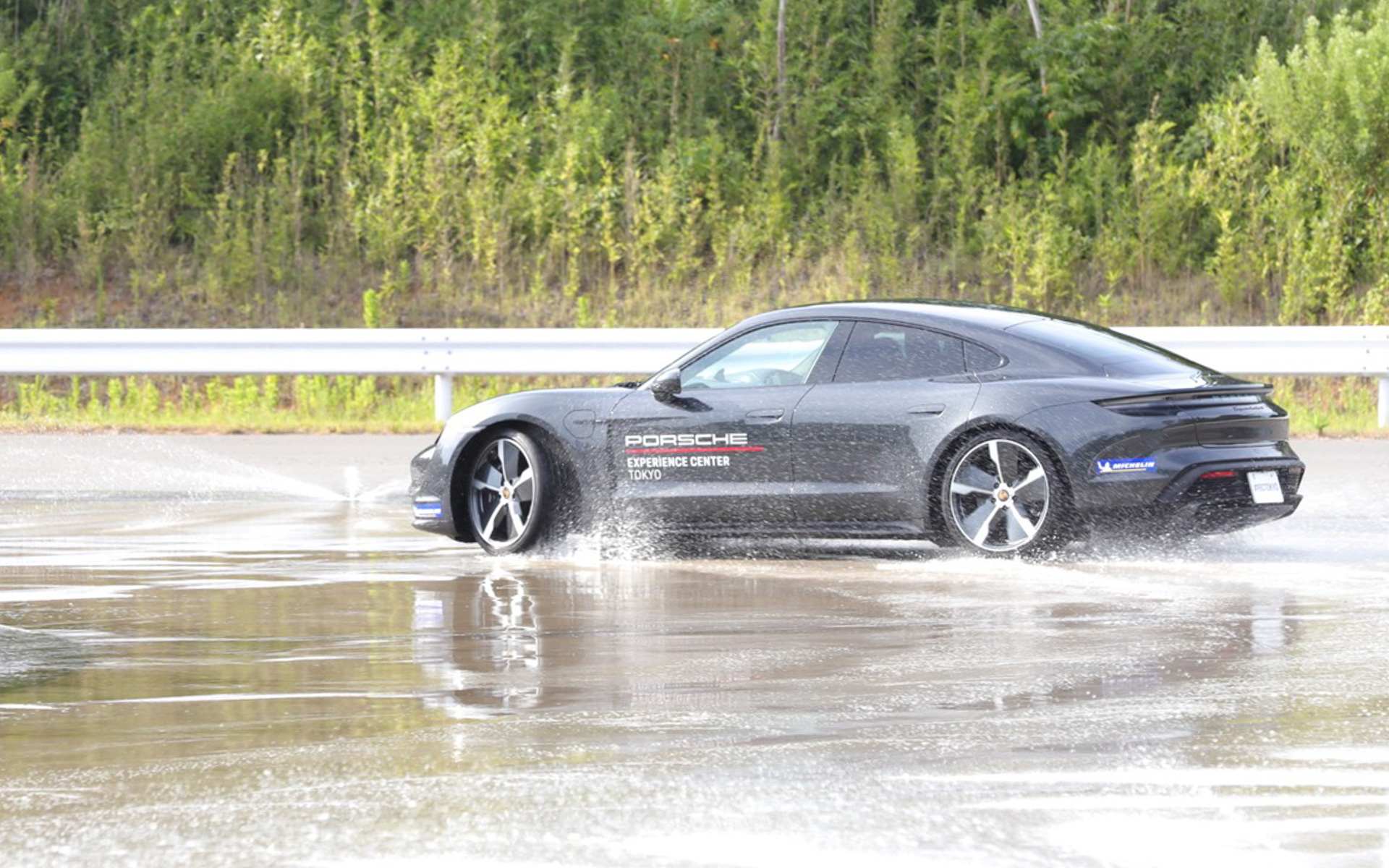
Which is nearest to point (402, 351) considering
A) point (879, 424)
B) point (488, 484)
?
point (488, 484)

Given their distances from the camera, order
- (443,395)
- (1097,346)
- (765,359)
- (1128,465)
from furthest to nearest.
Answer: (443,395), (765,359), (1097,346), (1128,465)

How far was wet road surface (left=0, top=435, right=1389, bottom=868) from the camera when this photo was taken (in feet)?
15.8

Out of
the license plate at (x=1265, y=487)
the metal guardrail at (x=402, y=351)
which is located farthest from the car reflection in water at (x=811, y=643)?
the metal guardrail at (x=402, y=351)

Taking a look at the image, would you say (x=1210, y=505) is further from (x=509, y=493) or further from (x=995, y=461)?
(x=509, y=493)

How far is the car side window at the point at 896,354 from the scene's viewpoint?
1035 cm

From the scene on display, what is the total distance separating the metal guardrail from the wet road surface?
7806 mm

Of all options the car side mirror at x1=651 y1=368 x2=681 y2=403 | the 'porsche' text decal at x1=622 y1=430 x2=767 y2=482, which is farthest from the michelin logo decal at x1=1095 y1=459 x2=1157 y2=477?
the car side mirror at x1=651 y1=368 x2=681 y2=403

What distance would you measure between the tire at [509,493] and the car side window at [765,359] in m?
0.83

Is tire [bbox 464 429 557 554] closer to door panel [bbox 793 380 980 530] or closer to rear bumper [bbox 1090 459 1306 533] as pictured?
door panel [bbox 793 380 980 530]

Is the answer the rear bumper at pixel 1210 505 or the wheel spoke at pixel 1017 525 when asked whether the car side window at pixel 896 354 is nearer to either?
the wheel spoke at pixel 1017 525

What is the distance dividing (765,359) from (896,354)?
2.21 feet

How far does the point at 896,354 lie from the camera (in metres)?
10.5

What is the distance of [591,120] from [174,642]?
1979 centimetres

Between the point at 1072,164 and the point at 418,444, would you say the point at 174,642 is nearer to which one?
the point at 418,444
